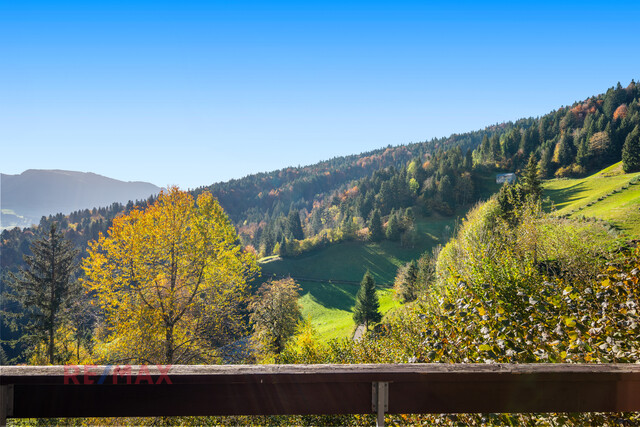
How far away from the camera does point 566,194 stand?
266 ft

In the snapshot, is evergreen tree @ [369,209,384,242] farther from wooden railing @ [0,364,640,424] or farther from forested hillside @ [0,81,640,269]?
wooden railing @ [0,364,640,424]

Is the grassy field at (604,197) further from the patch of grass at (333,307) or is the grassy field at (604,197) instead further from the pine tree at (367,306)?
the patch of grass at (333,307)

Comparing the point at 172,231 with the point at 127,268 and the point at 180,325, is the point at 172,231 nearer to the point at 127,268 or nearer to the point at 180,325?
the point at 127,268

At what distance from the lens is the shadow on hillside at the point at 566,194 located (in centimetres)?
7517

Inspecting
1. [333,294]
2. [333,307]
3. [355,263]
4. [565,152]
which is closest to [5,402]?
[333,307]

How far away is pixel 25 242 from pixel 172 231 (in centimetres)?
13765

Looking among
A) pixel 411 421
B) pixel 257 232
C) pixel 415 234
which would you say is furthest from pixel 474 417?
pixel 257 232

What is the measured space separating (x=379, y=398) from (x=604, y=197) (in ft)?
220

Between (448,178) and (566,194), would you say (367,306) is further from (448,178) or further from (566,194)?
(448,178)

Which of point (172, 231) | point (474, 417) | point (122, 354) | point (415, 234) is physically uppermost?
point (172, 231)

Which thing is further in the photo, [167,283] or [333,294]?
[333,294]

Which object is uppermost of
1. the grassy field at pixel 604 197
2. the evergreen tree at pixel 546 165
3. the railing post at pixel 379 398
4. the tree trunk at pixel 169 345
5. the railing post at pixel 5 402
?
the evergreen tree at pixel 546 165

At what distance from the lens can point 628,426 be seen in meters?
2.88

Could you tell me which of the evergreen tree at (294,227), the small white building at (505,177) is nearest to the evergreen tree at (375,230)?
the evergreen tree at (294,227)
